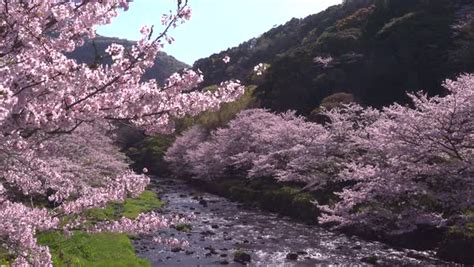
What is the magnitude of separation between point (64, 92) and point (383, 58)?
138 ft

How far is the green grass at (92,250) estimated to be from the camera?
17.2m

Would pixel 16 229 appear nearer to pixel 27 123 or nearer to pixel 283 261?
pixel 27 123

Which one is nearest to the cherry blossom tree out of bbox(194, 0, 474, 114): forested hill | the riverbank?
the riverbank

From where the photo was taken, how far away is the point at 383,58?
1732 inches

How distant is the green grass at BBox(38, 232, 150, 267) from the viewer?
56.4 ft

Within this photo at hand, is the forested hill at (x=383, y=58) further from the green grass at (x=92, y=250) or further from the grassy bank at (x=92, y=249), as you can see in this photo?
the green grass at (x=92, y=250)

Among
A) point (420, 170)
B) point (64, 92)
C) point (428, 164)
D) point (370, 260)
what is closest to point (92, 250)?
point (370, 260)

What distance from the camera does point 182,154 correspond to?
61.6m

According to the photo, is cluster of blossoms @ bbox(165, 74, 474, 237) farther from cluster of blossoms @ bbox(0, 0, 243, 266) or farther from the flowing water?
cluster of blossoms @ bbox(0, 0, 243, 266)

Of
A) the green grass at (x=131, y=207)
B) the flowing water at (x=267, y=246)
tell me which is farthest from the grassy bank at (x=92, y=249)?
the green grass at (x=131, y=207)

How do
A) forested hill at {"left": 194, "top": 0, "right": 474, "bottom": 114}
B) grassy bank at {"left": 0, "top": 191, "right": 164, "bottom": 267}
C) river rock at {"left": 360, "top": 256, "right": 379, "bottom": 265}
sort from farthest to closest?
forested hill at {"left": 194, "top": 0, "right": 474, "bottom": 114}, river rock at {"left": 360, "top": 256, "right": 379, "bottom": 265}, grassy bank at {"left": 0, "top": 191, "right": 164, "bottom": 267}

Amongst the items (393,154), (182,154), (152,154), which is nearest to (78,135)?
(393,154)

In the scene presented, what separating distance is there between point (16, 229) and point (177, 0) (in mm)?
3368

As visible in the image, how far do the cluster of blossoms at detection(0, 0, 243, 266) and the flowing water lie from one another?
12.9m
